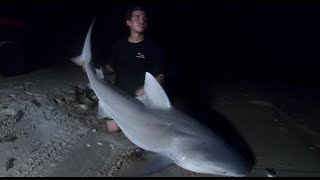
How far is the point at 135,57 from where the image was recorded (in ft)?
16.9

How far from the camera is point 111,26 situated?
13.7 metres

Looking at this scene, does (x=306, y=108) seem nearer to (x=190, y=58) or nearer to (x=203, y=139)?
(x=203, y=139)

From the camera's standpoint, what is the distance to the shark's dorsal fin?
3.93 metres

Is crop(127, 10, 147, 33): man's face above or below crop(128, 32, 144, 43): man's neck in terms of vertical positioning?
above

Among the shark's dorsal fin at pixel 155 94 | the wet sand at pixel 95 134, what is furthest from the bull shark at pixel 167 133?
the wet sand at pixel 95 134

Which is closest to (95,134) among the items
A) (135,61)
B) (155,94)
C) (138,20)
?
(135,61)

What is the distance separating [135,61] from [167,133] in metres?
1.71

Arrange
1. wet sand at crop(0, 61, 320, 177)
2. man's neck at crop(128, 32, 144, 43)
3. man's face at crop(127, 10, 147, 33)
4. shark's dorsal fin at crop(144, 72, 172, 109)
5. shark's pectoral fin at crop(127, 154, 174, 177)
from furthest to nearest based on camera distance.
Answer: man's neck at crop(128, 32, 144, 43) < man's face at crop(127, 10, 147, 33) < wet sand at crop(0, 61, 320, 177) < shark's dorsal fin at crop(144, 72, 172, 109) < shark's pectoral fin at crop(127, 154, 174, 177)

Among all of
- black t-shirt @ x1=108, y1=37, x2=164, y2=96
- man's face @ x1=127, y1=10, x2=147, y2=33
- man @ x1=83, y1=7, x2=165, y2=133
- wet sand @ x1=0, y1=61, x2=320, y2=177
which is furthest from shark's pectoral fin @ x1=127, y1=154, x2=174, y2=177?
man's face @ x1=127, y1=10, x2=147, y2=33

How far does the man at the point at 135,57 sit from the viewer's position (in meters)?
4.94

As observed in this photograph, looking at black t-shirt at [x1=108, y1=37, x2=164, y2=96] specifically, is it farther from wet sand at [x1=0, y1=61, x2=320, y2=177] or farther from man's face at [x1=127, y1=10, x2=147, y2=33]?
wet sand at [x1=0, y1=61, x2=320, y2=177]

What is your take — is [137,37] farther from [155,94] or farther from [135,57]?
[155,94]

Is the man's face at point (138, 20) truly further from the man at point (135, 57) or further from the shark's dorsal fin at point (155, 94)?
the shark's dorsal fin at point (155, 94)

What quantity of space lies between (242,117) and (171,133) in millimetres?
2374
